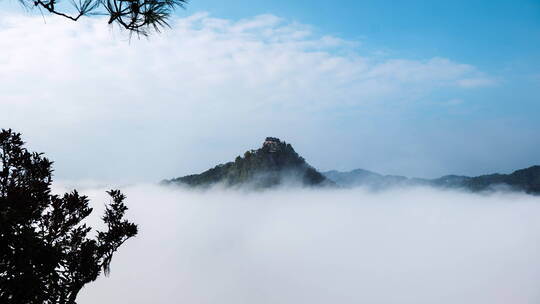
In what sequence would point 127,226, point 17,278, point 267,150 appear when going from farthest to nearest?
point 267,150 → point 127,226 → point 17,278

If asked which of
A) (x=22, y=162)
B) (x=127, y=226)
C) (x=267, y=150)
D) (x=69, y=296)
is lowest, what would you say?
(x=69, y=296)

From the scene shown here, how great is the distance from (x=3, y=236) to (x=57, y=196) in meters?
1.59

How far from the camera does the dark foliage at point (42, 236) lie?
5457 millimetres

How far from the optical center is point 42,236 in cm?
657

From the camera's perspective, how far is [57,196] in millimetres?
6969

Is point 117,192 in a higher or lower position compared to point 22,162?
lower

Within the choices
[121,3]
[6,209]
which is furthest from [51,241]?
[121,3]

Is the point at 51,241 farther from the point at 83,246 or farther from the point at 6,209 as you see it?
the point at 6,209

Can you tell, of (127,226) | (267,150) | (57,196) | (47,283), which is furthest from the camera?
(267,150)

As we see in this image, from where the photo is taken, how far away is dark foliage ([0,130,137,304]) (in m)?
5.46

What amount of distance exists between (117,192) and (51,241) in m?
1.47

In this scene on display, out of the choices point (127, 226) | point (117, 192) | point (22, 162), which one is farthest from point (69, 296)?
point (22, 162)

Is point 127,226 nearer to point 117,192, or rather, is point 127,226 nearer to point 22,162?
point 117,192

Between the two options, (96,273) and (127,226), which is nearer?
(96,273)
